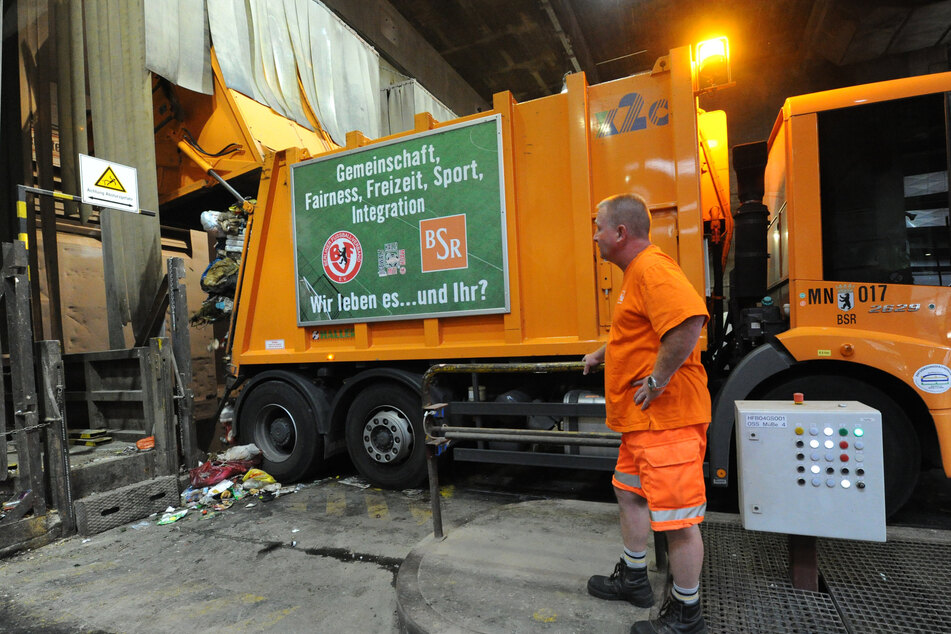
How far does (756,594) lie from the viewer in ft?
7.20

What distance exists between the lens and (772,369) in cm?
302

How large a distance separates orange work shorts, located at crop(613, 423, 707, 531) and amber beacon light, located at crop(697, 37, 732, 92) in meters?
2.55

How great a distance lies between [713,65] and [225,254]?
4.64m

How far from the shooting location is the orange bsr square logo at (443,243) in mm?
3801

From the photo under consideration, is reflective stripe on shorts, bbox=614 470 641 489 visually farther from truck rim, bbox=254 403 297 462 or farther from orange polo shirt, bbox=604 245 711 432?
truck rim, bbox=254 403 297 462

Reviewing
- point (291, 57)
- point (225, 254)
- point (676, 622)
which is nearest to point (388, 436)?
point (225, 254)

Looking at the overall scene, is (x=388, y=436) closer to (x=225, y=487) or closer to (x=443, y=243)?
(x=225, y=487)

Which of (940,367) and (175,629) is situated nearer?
(175,629)

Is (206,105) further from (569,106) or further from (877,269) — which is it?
(877,269)

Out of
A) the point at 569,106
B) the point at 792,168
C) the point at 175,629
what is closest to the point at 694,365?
the point at 792,168

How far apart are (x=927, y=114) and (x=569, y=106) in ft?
6.56

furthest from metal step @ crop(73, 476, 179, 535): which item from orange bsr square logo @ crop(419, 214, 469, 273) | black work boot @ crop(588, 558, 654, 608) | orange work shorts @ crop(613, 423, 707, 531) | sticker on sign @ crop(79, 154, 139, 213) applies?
orange work shorts @ crop(613, 423, 707, 531)

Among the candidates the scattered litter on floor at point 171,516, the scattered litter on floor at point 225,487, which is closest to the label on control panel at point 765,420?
the scattered litter on floor at point 225,487

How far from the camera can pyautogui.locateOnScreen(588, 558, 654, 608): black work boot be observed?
83.1 inches
